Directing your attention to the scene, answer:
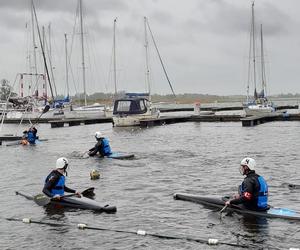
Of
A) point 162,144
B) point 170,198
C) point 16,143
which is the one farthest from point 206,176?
point 16,143

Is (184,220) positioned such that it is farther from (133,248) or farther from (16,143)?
(16,143)

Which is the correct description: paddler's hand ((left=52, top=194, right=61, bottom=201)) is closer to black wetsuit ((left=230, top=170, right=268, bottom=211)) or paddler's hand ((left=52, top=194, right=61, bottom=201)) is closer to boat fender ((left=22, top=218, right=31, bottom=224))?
boat fender ((left=22, top=218, right=31, bottom=224))

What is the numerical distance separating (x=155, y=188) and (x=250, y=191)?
6921 mm

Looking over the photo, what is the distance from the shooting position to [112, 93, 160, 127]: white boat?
56469 millimetres

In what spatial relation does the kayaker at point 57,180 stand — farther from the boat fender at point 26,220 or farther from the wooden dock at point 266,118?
the wooden dock at point 266,118

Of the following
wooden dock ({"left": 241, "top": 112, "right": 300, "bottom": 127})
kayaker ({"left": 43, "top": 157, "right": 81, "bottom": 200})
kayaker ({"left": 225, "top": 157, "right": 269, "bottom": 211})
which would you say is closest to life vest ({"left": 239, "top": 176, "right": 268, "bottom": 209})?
kayaker ({"left": 225, "top": 157, "right": 269, "bottom": 211})

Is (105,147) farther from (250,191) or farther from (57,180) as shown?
(250,191)

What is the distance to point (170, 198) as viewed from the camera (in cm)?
1897

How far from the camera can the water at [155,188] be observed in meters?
14.1

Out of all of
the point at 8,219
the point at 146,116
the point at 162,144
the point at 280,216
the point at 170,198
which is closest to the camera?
the point at 280,216

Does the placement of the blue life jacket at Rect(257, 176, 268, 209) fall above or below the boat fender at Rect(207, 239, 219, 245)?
above

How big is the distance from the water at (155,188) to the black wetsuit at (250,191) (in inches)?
23.0

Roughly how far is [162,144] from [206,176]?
1494 centimetres

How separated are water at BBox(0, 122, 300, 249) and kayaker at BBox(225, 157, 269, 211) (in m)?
0.58
